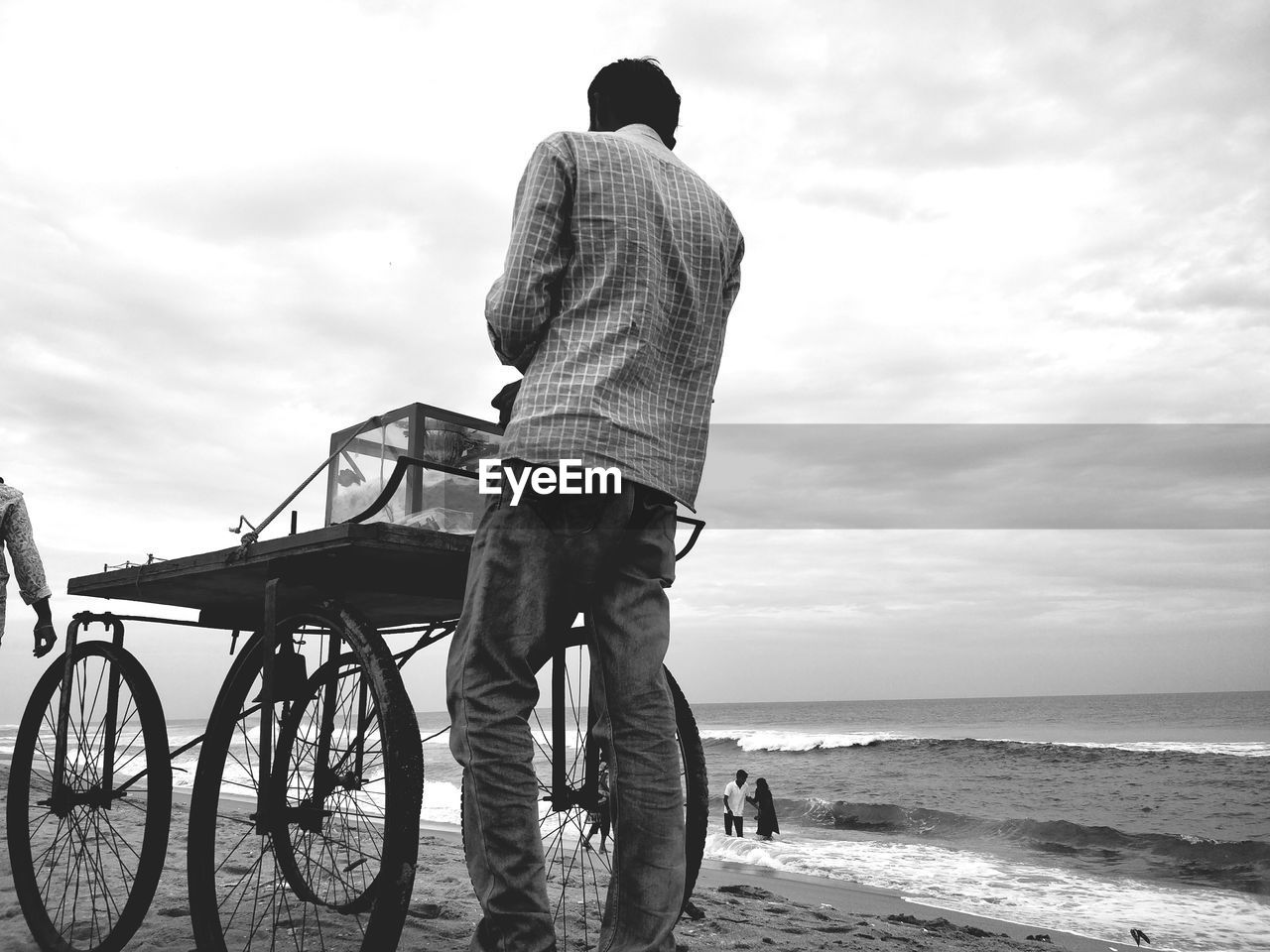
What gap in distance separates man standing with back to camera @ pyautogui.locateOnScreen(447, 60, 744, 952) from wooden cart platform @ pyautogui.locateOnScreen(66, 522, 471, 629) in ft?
1.24

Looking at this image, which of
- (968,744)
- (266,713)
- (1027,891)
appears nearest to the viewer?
(266,713)

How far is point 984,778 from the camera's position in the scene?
24.8m

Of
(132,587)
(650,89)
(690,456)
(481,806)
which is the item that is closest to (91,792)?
(132,587)

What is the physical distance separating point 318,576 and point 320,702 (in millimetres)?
1188

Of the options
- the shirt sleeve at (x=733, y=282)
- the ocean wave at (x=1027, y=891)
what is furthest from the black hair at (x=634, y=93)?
the ocean wave at (x=1027, y=891)

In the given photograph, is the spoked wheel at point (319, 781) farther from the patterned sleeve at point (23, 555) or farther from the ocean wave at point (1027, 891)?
the ocean wave at point (1027, 891)

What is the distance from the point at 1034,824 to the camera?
1636 centimetres

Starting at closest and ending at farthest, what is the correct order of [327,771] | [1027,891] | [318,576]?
[318,576], [327,771], [1027,891]

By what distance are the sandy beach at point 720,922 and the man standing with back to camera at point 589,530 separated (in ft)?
5.48

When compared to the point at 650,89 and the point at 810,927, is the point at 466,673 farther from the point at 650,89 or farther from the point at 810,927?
the point at 810,927

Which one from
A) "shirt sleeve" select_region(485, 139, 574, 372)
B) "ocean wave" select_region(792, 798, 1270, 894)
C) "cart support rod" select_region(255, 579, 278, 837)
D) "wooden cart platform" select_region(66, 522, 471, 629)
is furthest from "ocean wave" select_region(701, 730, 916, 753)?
"shirt sleeve" select_region(485, 139, 574, 372)

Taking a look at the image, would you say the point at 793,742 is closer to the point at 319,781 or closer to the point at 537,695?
the point at 319,781

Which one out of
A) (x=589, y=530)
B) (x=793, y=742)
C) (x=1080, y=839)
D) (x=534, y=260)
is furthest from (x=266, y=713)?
(x=793, y=742)

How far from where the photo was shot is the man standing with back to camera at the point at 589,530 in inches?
59.9
